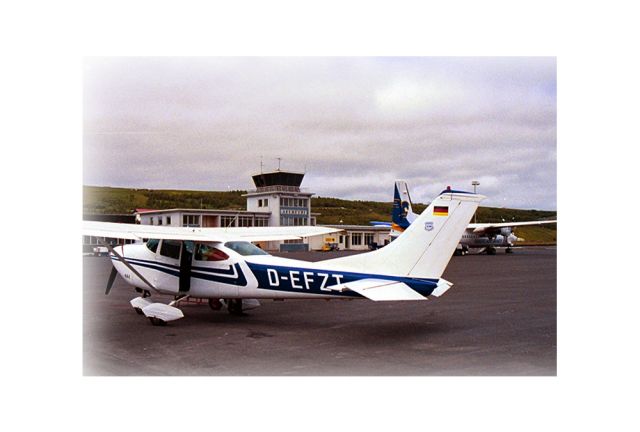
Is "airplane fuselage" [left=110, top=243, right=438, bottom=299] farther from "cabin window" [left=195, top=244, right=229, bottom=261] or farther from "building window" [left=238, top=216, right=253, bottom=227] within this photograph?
"building window" [left=238, top=216, right=253, bottom=227]

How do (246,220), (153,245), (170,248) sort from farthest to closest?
1. (246,220)
2. (153,245)
3. (170,248)

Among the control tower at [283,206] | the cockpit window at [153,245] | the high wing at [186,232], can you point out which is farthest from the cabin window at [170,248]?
the control tower at [283,206]

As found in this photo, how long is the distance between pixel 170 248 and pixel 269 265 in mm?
2000

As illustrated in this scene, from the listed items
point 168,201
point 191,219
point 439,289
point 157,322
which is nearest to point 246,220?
point 191,219

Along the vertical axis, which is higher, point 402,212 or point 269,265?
point 402,212

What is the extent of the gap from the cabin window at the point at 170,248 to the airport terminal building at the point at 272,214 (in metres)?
1.34

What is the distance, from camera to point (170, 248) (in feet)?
29.2

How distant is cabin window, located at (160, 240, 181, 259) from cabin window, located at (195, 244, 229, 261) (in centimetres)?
41

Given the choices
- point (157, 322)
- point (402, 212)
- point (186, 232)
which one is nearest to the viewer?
point (157, 322)

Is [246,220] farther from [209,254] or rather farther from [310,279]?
[310,279]

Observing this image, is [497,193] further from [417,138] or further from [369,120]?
[369,120]

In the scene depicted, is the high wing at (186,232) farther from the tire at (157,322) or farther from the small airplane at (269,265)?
the tire at (157,322)

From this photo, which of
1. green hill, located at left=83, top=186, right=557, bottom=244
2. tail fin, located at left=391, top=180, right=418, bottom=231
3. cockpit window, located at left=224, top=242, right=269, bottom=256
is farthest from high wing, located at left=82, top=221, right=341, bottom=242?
tail fin, located at left=391, top=180, right=418, bottom=231

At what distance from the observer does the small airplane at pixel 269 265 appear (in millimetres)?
7277
